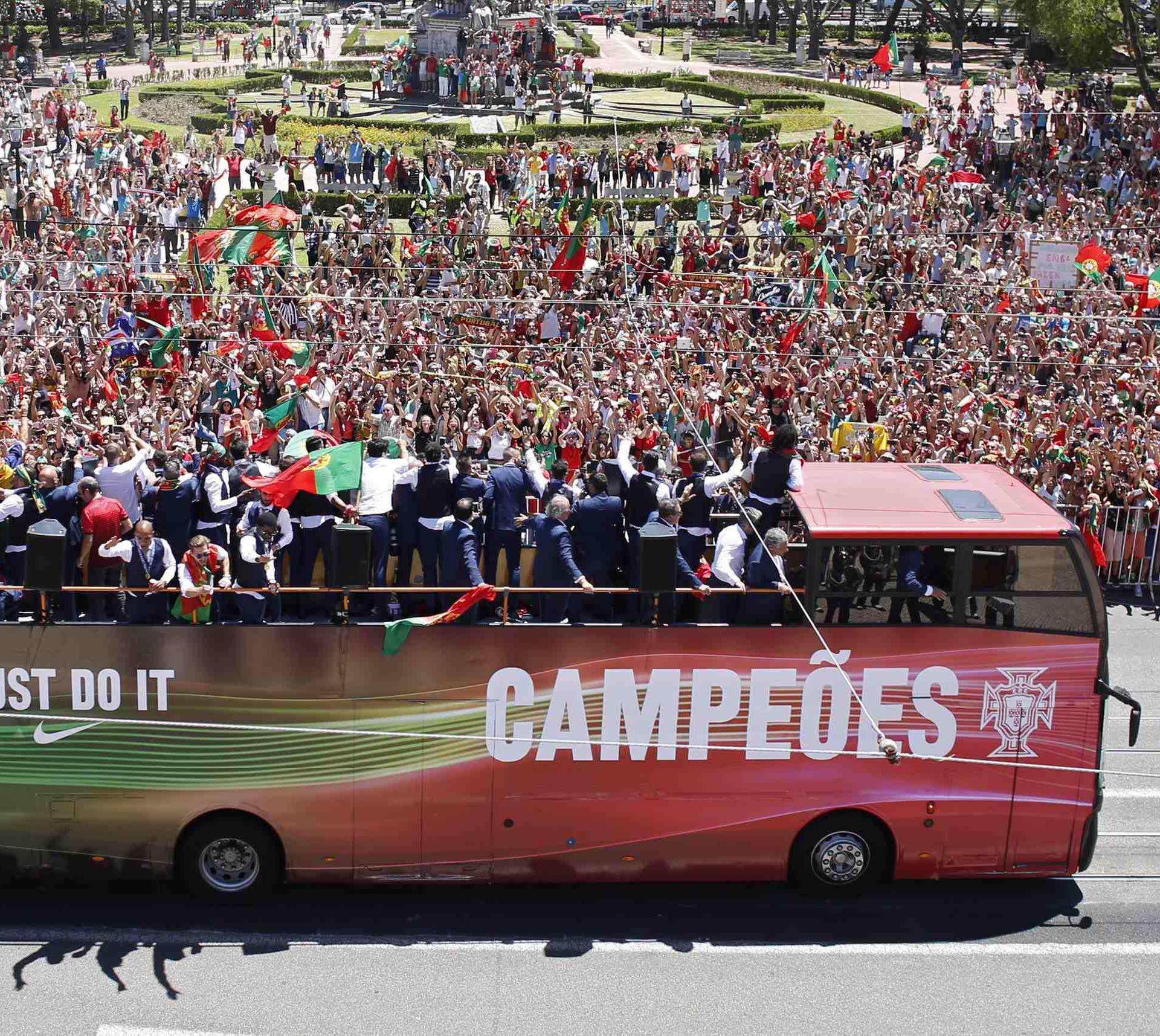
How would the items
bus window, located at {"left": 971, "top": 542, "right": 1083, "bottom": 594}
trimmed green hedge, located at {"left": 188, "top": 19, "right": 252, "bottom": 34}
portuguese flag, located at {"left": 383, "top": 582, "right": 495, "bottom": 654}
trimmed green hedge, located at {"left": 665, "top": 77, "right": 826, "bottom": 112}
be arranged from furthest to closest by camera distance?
trimmed green hedge, located at {"left": 188, "top": 19, "right": 252, "bottom": 34}, trimmed green hedge, located at {"left": 665, "top": 77, "right": 826, "bottom": 112}, portuguese flag, located at {"left": 383, "top": 582, "right": 495, "bottom": 654}, bus window, located at {"left": 971, "top": 542, "right": 1083, "bottom": 594}

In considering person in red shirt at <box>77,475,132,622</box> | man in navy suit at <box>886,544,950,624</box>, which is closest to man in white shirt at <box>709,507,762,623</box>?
man in navy suit at <box>886,544,950,624</box>

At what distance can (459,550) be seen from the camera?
13.0 m

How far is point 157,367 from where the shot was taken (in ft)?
78.8

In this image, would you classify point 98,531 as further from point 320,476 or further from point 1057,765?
point 1057,765

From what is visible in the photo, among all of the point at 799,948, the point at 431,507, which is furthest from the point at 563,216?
the point at 799,948

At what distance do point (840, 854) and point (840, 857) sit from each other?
0.11 ft

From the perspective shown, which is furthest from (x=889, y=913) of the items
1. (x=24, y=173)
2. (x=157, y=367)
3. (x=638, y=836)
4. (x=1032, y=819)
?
(x=24, y=173)

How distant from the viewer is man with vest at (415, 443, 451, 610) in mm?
13289

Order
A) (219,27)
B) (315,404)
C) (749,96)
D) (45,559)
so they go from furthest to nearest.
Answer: (219,27)
(749,96)
(315,404)
(45,559)

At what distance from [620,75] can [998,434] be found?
4587 centimetres

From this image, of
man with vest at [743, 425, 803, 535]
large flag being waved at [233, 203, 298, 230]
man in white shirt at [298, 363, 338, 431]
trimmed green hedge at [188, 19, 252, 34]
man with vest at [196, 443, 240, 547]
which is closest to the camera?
man with vest at [196, 443, 240, 547]

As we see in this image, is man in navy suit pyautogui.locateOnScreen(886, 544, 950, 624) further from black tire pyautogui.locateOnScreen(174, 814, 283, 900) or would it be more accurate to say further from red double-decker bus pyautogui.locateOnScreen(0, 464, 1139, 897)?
black tire pyautogui.locateOnScreen(174, 814, 283, 900)

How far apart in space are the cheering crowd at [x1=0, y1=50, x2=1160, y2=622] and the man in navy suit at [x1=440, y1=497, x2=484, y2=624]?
3cm

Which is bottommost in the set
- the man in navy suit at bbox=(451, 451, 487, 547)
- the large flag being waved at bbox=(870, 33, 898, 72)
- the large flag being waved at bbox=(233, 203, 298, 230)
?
the man in navy suit at bbox=(451, 451, 487, 547)
